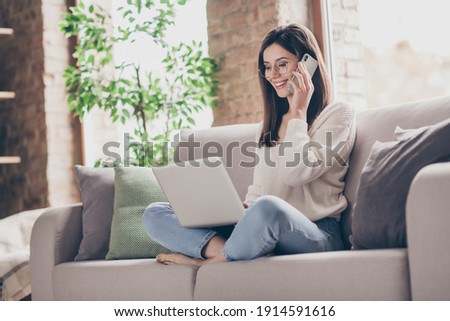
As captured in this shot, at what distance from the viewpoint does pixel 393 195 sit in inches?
86.9

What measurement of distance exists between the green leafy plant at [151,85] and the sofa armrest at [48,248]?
1.26 metres

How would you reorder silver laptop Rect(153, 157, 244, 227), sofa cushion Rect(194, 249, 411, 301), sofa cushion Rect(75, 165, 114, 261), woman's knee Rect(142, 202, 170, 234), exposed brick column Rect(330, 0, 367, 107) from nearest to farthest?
sofa cushion Rect(194, 249, 411, 301) → silver laptop Rect(153, 157, 244, 227) → woman's knee Rect(142, 202, 170, 234) → sofa cushion Rect(75, 165, 114, 261) → exposed brick column Rect(330, 0, 367, 107)

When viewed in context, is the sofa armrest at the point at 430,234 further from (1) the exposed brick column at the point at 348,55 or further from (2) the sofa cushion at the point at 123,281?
(1) the exposed brick column at the point at 348,55

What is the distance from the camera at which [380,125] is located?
2629mm

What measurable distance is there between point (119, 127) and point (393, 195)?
3.05 meters

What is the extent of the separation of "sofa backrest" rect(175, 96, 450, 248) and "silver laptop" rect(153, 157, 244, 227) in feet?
1.50

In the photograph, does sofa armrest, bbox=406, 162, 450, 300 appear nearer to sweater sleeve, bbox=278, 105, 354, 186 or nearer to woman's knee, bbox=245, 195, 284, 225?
woman's knee, bbox=245, 195, 284, 225

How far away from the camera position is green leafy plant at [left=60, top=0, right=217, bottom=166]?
4.19m

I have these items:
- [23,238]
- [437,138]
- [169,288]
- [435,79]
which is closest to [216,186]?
[169,288]

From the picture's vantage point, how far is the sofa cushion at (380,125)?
8.16 ft

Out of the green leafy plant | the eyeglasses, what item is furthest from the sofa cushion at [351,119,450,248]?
the green leafy plant

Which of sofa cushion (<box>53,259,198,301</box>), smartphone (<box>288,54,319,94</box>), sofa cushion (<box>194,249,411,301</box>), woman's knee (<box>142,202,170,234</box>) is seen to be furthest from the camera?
smartphone (<box>288,54,319,94</box>)

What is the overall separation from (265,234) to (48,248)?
3.24 ft

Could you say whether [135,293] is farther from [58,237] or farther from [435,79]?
[435,79]
